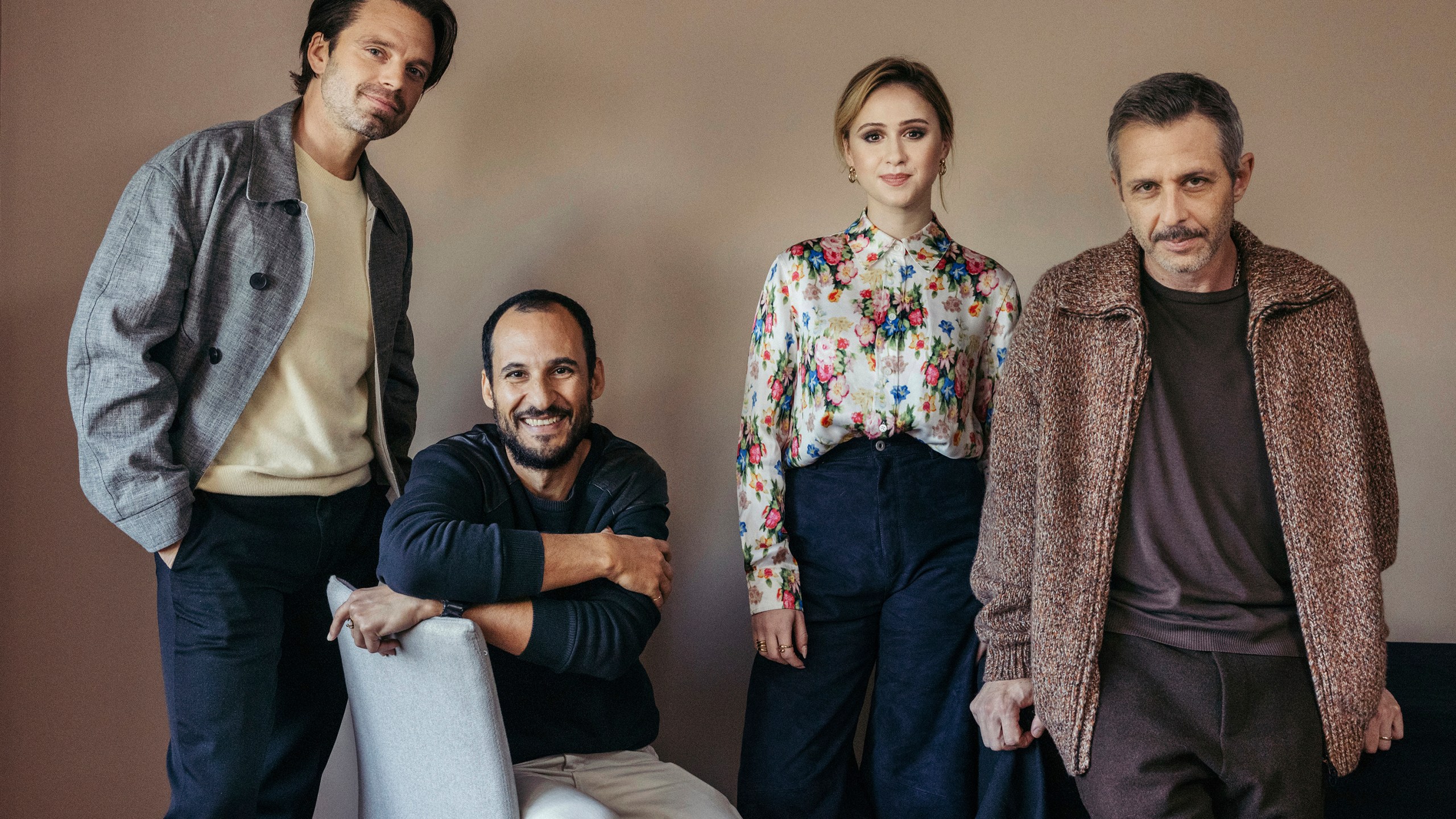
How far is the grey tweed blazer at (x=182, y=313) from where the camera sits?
4.99 feet

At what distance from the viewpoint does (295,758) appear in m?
1.87

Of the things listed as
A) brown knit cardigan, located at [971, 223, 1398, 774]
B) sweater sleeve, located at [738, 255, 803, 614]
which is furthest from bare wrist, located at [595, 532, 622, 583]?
brown knit cardigan, located at [971, 223, 1398, 774]

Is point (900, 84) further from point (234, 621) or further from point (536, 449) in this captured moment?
point (234, 621)

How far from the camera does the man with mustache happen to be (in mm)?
1333

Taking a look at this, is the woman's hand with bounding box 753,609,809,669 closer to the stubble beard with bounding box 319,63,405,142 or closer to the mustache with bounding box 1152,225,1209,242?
the mustache with bounding box 1152,225,1209,242

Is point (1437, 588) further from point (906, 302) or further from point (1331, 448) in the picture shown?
point (906, 302)

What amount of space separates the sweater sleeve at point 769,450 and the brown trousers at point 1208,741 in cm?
64

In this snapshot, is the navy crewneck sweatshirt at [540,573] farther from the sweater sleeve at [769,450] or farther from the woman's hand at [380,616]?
the sweater sleeve at [769,450]

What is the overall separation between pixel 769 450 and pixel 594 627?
487 mm

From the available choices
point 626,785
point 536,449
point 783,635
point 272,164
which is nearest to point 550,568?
point 536,449

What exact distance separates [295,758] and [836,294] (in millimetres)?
1354

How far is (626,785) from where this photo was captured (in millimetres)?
1619

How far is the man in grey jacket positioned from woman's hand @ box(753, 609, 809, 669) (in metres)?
0.75

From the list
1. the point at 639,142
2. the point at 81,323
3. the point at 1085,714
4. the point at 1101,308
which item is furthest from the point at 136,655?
the point at 1101,308
